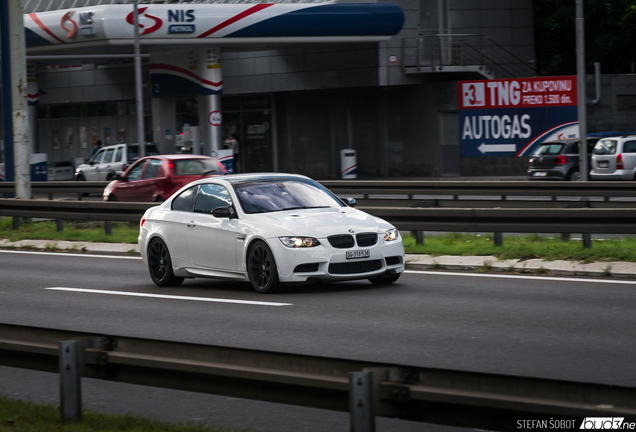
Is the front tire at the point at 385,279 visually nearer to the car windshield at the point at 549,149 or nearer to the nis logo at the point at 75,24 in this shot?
the car windshield at the point at 549,149

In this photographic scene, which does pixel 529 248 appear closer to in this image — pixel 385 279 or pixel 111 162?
pixel 385 279

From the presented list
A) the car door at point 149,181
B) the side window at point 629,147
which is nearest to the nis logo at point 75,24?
the car door at point 149,181

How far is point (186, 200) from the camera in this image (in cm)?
1289

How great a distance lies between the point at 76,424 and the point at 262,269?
5898 mm

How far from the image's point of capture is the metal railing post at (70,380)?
17.5 feet

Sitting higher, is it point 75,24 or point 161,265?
point 75,24

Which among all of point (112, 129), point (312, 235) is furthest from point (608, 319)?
point (112, 129)


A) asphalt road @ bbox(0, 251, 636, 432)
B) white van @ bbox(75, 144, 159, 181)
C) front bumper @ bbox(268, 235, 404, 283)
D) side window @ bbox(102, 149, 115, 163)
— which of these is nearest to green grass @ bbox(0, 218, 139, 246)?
asphalt road @ bbox(0, 251, 636, 432)

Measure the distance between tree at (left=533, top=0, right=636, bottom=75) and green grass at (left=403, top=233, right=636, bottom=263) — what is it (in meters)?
27.0

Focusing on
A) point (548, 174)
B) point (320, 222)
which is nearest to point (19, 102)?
point (320, 222)

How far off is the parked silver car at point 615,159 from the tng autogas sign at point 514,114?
6.66 m

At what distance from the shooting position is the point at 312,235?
11094mm

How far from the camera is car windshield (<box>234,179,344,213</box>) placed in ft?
39.3

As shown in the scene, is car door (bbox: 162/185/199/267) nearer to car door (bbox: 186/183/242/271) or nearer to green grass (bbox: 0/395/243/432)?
car door (bbox: 186/183/242/271)
